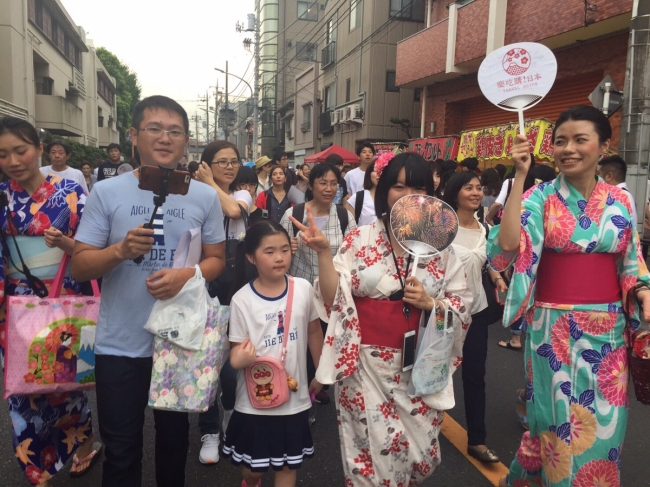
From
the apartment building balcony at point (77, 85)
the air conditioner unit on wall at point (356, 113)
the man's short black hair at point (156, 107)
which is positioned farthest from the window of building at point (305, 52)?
the man's short black hair at point (156, 107)

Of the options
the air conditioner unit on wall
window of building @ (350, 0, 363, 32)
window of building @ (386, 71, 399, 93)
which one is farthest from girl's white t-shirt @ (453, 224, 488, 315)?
window of building @ (350, 0, 363, 32)

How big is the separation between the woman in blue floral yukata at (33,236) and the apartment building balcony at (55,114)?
2191cm

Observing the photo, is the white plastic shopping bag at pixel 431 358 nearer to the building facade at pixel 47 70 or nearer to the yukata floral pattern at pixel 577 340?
the yukata floral pattern at pixel 577 340

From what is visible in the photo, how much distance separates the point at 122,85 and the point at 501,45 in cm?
4935

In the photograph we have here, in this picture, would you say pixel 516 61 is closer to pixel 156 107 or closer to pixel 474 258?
pixel 474 258

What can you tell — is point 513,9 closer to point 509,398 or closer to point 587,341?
point 509,398

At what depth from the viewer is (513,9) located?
12.3 metres

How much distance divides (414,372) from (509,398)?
2412 mm

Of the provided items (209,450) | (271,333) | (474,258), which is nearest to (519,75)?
(474,258)

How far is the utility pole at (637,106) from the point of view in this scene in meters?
6.47

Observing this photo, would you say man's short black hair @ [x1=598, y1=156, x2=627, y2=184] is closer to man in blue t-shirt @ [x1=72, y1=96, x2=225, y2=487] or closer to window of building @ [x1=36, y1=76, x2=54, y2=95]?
man in blue t-shirt @ [x1=72, y1=96, x2=225, y2=487]

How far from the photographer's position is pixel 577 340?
7.66 feet

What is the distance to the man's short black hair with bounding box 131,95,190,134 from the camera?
227 centimetres

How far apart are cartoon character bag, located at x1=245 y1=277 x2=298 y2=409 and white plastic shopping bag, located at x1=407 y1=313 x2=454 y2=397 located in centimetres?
60
